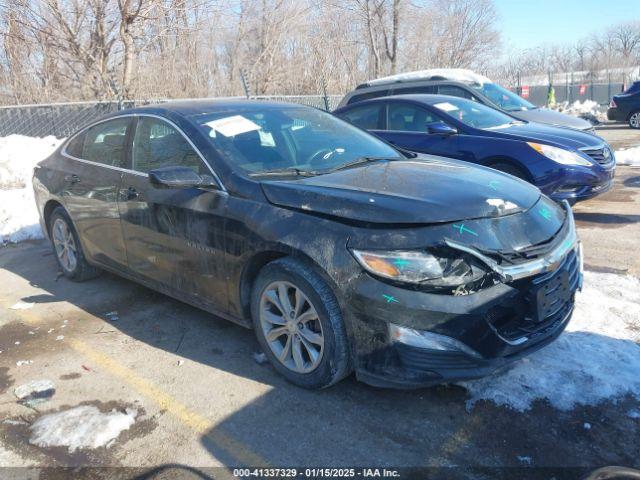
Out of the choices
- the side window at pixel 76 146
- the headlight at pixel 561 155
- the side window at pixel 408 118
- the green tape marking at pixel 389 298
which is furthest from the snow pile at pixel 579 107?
the green tape marking at pixel 389 298

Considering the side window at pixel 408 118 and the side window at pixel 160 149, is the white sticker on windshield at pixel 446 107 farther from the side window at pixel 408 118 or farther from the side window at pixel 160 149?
the side window at pixel 160 149

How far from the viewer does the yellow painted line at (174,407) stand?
9.10 feet

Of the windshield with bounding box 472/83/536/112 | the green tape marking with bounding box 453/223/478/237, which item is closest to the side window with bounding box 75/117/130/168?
the green tape marking with bounding box 453/223/478/237

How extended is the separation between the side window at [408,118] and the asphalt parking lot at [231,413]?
4355 mm

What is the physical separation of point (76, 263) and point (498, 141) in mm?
4896

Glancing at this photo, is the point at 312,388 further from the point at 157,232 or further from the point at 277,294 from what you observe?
the point at 157,232

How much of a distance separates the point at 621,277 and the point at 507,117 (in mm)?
3706

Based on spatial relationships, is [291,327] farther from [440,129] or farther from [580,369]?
[440,129]

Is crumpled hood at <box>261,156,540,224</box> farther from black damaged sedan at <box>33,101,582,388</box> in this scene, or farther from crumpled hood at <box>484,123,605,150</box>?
crumpled hood at <box>484,123,605,150</box>

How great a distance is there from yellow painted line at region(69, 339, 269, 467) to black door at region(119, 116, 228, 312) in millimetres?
655

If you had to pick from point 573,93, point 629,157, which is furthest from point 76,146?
point 573,93

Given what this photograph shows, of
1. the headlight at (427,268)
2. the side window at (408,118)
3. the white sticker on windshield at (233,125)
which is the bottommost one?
the headlight at (427,268)

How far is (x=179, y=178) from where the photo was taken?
3.56 metres

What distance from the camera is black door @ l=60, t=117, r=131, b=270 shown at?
177 inches
